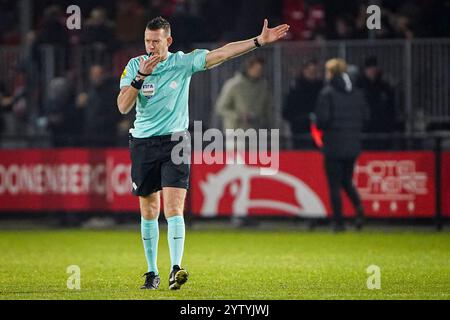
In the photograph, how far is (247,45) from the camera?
11438mm

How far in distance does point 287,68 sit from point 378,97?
1.79 metres

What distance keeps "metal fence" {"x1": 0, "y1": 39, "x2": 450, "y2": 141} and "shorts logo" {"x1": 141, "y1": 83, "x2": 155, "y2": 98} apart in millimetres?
9418

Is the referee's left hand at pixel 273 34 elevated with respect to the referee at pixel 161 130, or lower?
elevated

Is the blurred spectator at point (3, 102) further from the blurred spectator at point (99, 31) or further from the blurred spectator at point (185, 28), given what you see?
the blurred spectator at point (185, 28)

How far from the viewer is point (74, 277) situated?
12602 mm

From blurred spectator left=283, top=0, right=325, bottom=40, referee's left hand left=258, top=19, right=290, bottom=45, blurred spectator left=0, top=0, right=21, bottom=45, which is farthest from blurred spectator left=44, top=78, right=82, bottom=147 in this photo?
referee's left hand left=258, top=19, right=290, bottom=45

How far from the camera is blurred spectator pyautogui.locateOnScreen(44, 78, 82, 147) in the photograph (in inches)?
856

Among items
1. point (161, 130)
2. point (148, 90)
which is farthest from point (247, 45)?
point (161, 130)

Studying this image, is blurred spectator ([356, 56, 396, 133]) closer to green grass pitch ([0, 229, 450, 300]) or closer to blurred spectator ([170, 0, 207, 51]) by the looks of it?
green grass pitch ([0, 229, 450, 300])

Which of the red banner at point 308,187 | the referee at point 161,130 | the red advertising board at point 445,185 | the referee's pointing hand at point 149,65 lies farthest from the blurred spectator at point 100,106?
the referee's pointing hand at point 149,65

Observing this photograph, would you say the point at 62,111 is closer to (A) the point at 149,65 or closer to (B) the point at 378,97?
(B) the point at 378,97

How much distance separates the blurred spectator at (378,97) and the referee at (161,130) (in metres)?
9.25

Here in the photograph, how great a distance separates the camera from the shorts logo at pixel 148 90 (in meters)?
11.8
